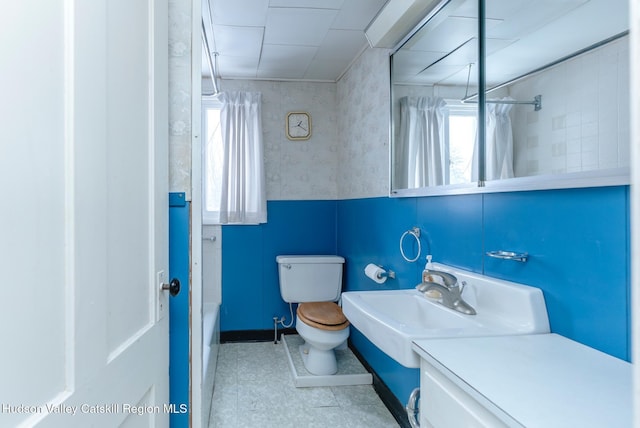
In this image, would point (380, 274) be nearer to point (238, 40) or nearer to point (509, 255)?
point (509, 255)

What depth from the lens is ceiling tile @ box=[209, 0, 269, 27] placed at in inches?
83.0

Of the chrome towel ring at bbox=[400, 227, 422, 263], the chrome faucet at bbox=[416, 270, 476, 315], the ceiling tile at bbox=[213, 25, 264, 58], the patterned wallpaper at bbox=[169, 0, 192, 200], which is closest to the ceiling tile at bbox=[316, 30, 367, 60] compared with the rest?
the ceiling tile at bbox=[213, 25, 264, 58]

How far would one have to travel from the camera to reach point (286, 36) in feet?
8.27

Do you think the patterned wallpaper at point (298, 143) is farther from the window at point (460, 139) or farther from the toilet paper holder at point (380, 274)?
the window at point (460, 139)

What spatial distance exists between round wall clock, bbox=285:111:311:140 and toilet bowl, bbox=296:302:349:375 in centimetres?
152

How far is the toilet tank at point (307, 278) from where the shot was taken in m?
3.14

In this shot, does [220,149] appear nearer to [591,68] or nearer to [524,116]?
[524,116]

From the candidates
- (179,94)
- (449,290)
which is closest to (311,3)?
(179,94)

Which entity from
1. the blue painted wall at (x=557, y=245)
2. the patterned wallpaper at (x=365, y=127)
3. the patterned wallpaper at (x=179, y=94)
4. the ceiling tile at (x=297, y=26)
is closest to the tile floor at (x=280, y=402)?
the blue painted wall at (x=557, y=245)

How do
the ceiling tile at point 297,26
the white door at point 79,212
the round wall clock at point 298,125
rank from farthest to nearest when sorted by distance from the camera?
1. the round wall clock at point 298,125
2. the ceiling tile at point 297,26
3. the white door at point 79,212

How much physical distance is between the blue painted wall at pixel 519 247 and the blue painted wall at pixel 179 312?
3.49 feet

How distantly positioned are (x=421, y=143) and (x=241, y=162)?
1.74 meters

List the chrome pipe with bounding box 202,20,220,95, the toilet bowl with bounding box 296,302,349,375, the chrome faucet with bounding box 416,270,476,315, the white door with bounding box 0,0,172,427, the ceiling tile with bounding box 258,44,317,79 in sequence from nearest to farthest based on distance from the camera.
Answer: the white door with bounding box 0,0,172,427, the chrome faucet with bounding box 416,270,476,315, the chrome pipe with bounding box 202,20,220,95, the toilet bowl with bounding box 296,302,349,375, the ceiling tile with bounding box 258,44,317,79

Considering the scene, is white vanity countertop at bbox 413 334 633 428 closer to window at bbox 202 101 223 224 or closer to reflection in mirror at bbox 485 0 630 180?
reflection in mirror at bbox 485 0 630 180
